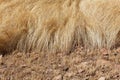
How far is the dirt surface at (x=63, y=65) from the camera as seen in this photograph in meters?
3.29

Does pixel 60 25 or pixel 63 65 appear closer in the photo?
pixel 63 65

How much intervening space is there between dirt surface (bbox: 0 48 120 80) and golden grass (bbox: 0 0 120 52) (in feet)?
0.33

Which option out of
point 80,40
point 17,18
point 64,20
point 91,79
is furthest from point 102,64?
point 17,18

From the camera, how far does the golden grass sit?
143 inches

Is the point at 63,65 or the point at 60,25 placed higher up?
the point at 60,25

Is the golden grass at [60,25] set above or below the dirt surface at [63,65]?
above

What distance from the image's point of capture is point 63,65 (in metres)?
3.45

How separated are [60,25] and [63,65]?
48 cm

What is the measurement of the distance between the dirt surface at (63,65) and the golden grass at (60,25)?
102mm

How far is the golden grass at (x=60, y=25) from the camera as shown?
3637 millimetres

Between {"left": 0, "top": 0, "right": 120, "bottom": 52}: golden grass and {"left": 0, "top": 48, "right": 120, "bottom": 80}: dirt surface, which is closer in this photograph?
{"left": 0, "top": 48, "right": 120, "bottom": 80}: dirt surface

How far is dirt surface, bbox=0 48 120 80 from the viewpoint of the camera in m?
3.29

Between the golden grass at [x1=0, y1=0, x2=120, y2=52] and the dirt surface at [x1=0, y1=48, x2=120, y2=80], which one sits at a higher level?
the golden grass at [x1=0, y1=0, x2=120, y2=52]

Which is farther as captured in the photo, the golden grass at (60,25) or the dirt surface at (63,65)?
the golden grass at (60,25)
